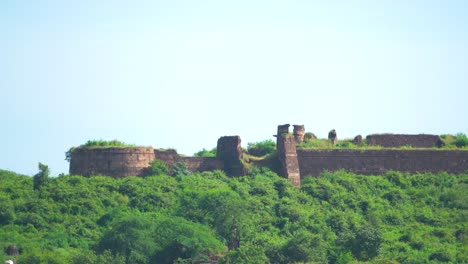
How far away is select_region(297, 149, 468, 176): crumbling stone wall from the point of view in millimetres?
76688

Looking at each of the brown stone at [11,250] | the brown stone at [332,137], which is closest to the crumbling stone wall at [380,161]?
the brown stone at [332,137]

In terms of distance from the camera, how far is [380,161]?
7738 centimetres

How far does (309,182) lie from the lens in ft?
249

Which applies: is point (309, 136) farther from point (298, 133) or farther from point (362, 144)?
point (362, 144)

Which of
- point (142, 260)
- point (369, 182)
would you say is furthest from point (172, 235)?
point (369, 182)

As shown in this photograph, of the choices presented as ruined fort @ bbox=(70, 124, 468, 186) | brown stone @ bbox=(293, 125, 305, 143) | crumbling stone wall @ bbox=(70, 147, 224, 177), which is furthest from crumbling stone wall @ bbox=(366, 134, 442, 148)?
crumbling stone wall @ bbox=(70, 147, 224, 177)

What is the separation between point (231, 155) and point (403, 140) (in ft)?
26.3

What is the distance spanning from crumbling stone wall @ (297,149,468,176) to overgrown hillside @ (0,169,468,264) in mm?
541

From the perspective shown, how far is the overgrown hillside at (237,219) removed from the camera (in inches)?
2665

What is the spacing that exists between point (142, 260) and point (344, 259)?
278 inches

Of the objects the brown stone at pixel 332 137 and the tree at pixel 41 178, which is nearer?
the tree at pixel 41 178

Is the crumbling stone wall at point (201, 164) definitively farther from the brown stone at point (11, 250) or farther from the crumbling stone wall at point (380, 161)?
the brown stone at point (11, 250)

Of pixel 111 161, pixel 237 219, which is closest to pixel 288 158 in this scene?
pixel 237 219

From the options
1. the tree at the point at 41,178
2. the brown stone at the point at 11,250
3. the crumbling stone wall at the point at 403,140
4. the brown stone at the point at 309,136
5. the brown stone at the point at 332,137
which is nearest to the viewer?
the brown stone at the point at 11,250
